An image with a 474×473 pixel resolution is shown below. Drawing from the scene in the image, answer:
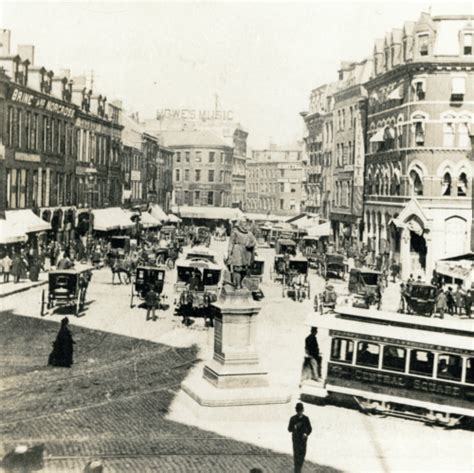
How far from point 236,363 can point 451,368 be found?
433 cm

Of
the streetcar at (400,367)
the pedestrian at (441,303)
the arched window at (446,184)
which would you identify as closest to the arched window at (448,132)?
the arched window at (446,184)

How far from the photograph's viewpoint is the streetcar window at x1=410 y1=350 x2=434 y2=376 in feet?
48.9

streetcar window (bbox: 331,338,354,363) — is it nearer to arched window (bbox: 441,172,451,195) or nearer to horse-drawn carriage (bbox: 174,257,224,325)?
horse-drawn carriage (bbox: 174,257,224,325)

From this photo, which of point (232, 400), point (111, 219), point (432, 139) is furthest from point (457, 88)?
point (232, 400)

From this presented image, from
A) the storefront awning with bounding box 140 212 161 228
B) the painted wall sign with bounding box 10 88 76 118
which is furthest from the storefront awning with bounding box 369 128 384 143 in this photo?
the storefront awning with bounding box 140 212 161 228

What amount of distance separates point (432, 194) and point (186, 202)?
56778 mm

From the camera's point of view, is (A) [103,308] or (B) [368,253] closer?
(A) [103,308]

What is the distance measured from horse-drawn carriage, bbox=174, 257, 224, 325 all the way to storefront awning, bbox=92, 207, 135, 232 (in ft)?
74.6

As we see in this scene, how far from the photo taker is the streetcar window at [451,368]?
14.7 m

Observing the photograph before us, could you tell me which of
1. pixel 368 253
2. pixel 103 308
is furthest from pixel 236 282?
pixel 368 253

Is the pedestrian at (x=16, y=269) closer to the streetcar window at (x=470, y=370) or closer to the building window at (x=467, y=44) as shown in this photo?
the streetcar window at (x=470, y=370)

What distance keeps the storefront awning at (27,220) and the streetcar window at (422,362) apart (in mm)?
25557

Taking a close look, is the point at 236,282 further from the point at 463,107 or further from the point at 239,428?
the point at 463,107

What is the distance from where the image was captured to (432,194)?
4300 centimetres
